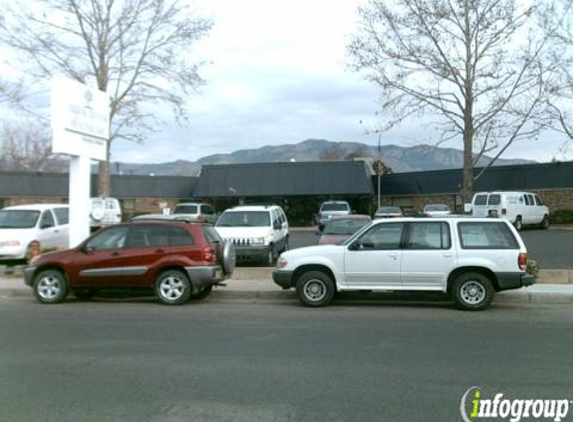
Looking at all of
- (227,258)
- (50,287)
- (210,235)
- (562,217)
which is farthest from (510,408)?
(562,217)

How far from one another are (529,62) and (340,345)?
17.8 meters

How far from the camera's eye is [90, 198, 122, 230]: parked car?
27780mm

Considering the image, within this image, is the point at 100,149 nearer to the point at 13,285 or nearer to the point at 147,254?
the point at 13,285

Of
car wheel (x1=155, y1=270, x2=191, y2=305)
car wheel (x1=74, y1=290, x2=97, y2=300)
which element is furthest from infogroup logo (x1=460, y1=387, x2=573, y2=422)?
car wheel (x1=74, y1=290, x2=97, y2=300)

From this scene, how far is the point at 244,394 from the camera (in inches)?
232

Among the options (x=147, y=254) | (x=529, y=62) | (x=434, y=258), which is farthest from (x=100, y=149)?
(x=529, y=62)

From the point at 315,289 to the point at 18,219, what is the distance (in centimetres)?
1001

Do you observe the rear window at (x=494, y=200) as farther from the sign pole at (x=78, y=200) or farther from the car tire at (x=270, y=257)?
the sign pole at (x=78, y=200)

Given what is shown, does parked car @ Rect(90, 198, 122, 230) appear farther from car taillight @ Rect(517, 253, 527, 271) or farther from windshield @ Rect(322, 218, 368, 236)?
car taillight @ Rect(517, 253, 527, 271)

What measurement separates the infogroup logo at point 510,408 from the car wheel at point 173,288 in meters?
7.07

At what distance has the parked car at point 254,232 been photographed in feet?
55.0

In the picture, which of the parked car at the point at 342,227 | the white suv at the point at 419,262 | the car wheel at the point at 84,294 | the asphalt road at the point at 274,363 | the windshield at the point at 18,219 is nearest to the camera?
the asphalt road at the point at 274,363

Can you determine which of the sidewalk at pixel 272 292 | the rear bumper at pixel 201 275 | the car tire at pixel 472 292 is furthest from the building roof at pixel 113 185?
the car tire at pixel 472 292

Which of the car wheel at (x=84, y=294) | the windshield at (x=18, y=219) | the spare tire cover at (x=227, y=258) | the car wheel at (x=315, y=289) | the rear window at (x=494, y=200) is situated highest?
the rear window at (x=494, y=200)
